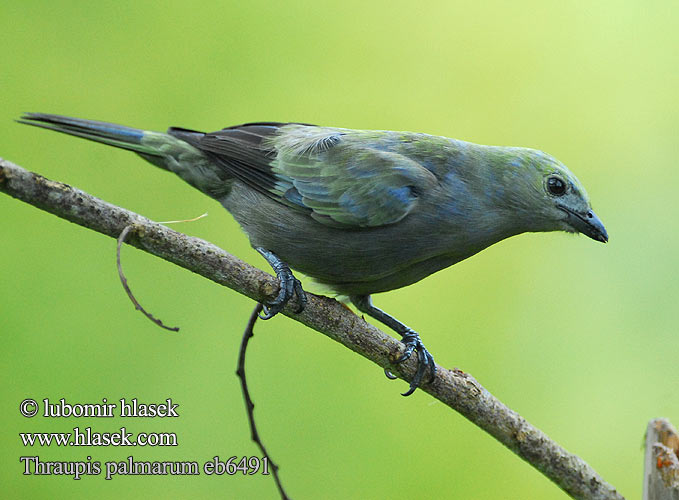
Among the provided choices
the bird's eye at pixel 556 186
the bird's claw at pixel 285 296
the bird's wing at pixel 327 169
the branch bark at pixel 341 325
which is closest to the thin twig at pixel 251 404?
the bird's claw at pixel 285 296

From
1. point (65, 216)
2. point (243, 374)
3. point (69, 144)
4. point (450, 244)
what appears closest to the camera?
point (65, 216)

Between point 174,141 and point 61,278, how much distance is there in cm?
169

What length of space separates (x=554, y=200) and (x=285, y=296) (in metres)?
1.83

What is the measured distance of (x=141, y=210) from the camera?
5.96m

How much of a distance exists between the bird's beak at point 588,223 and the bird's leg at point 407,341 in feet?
3.98

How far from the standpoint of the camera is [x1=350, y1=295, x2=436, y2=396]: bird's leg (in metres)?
4.15

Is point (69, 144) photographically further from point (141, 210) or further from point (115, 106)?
point (141, 210)

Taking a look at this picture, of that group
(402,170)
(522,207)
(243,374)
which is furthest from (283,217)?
(522,207)

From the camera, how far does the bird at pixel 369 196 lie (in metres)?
4.34

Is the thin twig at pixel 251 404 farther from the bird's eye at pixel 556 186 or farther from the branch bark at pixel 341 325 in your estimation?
the bird's eye at pixel 556 186

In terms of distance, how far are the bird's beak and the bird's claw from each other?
5.71ft

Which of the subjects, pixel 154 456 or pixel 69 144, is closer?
pixel 154 456

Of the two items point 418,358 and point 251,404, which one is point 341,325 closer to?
point 251,404

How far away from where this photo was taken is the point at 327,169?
4.63m
